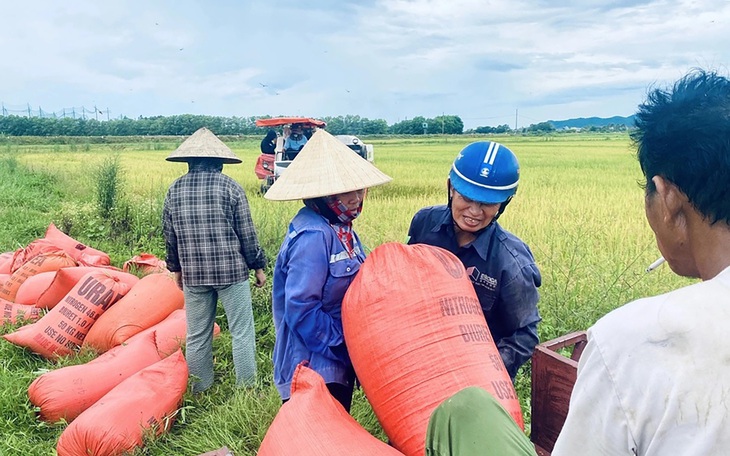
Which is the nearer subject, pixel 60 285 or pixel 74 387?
pixel 74 387

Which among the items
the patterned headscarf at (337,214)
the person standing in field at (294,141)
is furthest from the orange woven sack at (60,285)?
the person standing in field at (294,141)

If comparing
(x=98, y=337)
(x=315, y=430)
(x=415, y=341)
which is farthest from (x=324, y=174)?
(x=98, y=337)

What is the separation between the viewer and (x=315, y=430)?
5.06 ft

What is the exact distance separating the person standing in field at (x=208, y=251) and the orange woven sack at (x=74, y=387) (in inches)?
15.3

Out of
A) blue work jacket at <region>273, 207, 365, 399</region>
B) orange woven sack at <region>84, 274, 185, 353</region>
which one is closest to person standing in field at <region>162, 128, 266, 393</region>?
orange woven sack at <region>84, 274, 185, 353</region>

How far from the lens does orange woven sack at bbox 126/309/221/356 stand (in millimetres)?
3195

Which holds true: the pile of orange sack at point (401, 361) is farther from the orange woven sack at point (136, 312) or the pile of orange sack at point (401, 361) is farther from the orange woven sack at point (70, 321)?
the orange woven sack at point (70, 321)

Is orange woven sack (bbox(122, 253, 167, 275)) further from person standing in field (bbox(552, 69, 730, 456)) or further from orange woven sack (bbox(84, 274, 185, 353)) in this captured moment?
person standing in field (bbox(552, 69, 730, 456))

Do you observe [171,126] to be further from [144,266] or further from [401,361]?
[401,361]

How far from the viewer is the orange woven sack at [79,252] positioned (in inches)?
183

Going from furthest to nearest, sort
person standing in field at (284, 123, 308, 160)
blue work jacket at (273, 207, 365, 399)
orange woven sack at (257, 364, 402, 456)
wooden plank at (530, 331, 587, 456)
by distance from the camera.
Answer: person standing in field at (284, 123, 308, 160) → blue work jacket at (273, 207, 365, 399) → orange woven sack at (257, 364, 402, 456) → wooden plank at (530, 331, 587, 456)

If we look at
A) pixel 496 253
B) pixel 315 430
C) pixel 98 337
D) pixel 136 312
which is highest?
pixel 496 253

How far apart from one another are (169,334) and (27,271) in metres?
1.85

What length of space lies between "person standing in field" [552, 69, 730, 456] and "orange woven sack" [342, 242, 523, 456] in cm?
73
